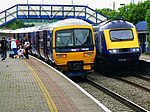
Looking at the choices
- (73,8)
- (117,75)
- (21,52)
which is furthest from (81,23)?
(73,8)

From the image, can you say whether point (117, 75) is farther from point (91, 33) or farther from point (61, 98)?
point (61, 98)

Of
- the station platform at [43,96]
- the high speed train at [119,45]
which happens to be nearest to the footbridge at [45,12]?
the high speed train at [119,45]

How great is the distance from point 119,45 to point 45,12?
3230cm

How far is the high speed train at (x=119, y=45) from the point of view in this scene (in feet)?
77.9

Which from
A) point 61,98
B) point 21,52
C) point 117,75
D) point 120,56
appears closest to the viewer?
point 61,98

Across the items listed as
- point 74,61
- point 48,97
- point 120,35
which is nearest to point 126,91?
point 74,61

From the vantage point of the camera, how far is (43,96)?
43.1ft

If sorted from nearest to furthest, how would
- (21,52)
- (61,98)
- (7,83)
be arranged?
(61,98) → (7,83) → (21,52)

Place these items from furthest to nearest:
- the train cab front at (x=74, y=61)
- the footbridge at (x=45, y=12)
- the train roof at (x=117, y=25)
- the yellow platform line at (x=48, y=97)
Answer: the footbridge at (x=45, y=12)
the train roof at (x=117, y=25)
the train cab front at (x=74, y=61)
the yellow platform line at (x=48, y=97)

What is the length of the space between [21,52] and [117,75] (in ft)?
35.9

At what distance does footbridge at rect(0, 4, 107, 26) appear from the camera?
5453cm

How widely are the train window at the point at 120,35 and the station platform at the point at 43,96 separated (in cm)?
591

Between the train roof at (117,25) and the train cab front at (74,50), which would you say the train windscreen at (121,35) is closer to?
the train roof at (117,25)

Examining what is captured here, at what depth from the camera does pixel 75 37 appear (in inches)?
861
